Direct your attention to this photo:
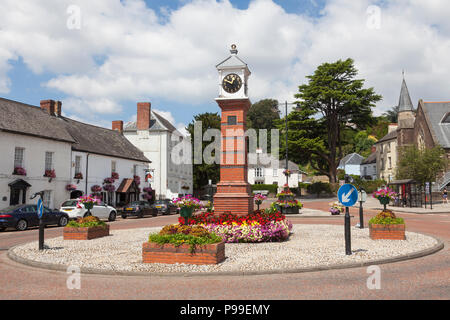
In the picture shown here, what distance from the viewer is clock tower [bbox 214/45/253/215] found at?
15344mm

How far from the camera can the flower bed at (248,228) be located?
12.6 metres

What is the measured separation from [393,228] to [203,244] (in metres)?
7.53

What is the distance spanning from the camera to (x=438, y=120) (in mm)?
52219

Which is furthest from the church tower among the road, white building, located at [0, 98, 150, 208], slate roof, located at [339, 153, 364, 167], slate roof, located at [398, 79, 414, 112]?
the road

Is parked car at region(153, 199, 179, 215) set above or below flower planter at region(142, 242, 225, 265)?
below

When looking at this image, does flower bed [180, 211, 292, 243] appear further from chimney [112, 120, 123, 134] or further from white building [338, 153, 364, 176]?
white building [338, 153, 364, 176]

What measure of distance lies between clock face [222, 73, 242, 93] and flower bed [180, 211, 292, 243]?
5.85 meters

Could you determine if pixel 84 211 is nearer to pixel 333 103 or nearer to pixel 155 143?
pixel 155 143

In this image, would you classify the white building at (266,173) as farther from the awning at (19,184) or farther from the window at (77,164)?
the awning at (19,184)

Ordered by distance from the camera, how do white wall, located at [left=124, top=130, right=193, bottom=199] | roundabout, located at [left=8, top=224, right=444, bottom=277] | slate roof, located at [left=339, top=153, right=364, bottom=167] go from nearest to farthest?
roundabout, located at [left=8, top=224, right=444, bottom=277]
white wall, located at [left=124, top=130, right=193, bottom=199]
slate roof, located at [left=339, top=153, right=364, bottom=167]

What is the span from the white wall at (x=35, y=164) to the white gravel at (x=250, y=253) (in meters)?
15.2

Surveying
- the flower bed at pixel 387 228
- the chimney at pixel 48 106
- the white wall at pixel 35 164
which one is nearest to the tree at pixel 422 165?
the flower bed at pixel 387 228

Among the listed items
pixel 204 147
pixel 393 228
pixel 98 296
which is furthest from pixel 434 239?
pixel 204 147

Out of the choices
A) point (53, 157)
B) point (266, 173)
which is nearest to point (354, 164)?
point (266, 173)
